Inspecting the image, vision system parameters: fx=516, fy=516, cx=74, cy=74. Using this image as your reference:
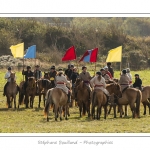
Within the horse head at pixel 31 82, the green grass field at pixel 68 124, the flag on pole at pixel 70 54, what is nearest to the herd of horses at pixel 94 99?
the green grass field at pixel 68 124

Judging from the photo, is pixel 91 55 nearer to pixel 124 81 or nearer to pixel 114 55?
pixel 114 55

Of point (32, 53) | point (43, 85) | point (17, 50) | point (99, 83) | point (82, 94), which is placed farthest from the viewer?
point (32, 53)

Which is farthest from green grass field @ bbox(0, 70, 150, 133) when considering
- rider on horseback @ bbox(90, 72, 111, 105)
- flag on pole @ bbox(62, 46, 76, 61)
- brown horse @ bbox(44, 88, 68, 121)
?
flag on pole @ bbox(62, 46, 76, 61)

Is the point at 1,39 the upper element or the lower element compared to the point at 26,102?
upper

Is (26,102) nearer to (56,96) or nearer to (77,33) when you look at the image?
(56,96)

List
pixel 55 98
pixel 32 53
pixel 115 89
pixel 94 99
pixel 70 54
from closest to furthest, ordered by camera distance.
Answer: pixel 55 98 → pixel 94 99 → pixel 115 89 → pixel 70 54 → pixel 32 53

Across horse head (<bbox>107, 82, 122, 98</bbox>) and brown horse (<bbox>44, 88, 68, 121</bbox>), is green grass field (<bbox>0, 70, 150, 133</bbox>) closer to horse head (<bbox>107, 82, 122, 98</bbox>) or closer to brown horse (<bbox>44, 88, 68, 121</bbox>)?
brown horse (<bbox>44, 88, 68, 121</bbox>)

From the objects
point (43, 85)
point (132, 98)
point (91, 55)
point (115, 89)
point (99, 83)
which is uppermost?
point (91, 55)

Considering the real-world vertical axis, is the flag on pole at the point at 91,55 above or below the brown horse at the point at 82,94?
above

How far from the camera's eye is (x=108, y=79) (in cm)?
2752

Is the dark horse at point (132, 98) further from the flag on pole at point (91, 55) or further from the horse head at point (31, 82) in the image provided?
the flag on pole at point (91, 55)

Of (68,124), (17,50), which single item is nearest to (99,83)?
(68,124)
